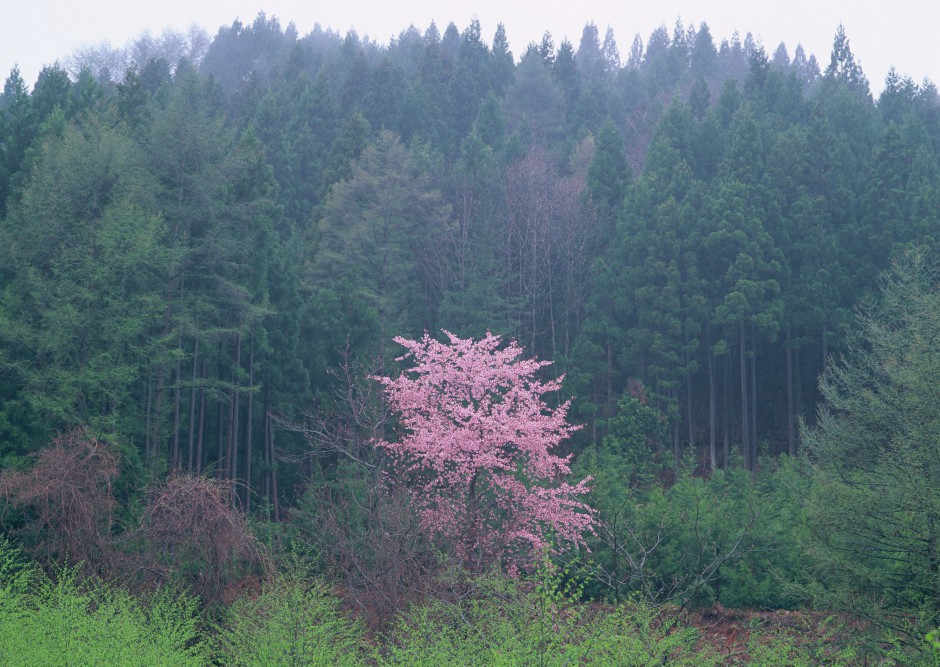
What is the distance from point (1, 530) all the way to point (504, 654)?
50.6 ft

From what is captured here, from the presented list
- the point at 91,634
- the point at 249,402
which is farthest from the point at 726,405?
the point at 91,634

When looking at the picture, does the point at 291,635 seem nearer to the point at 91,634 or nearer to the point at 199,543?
the point at 91,634

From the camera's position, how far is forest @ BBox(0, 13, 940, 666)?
14.6 metres

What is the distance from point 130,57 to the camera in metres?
87.9

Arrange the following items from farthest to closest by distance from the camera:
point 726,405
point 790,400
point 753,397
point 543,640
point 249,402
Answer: point 753,397, point 726,405, point 790,400, point 249,402, point 543,640

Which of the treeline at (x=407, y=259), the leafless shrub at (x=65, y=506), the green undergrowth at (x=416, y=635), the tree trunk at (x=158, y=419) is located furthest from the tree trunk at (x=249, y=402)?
the green undergrowth at (x=416, y=635)

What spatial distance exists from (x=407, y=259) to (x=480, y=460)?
2389 cm

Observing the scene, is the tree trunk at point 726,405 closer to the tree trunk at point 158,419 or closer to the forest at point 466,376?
the forest at point 466,376

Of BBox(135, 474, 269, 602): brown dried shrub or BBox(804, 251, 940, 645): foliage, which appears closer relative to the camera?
BBox(804, 251, 940, 645): foliage

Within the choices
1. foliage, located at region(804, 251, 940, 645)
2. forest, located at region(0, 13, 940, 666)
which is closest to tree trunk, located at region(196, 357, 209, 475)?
forest, located at region(0, 13, 940, 666)

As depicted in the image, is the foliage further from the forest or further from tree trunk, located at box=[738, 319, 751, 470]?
tree trunk, located at box=[738, 319, 751, 470]

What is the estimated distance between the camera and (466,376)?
21.9m

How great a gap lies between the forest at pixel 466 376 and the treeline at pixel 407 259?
17 centimetres

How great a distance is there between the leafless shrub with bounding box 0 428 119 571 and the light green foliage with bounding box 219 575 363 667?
616 centimetres
